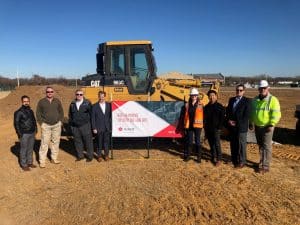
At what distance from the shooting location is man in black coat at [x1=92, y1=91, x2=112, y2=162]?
9.64 m

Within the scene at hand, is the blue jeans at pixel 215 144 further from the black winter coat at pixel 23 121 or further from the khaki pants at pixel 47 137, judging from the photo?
the black winter coat at pixel 23 121

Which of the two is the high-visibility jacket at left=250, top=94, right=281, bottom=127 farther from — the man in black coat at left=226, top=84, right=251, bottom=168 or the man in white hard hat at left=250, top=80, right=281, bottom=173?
the man in black coat at left=226, top=84, right=251, bottom=168

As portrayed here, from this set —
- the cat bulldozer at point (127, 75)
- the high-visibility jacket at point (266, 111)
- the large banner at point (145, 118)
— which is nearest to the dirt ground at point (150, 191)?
the large banner at point (145, 118)

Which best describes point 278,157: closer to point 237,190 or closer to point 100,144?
point 237,190

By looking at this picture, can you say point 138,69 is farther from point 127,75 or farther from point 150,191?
point 150,191

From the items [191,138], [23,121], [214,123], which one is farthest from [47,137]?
[214,123]

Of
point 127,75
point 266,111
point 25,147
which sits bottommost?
point 25,147

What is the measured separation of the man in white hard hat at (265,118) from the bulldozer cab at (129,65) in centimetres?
395

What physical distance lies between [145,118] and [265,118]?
3190 millimetres

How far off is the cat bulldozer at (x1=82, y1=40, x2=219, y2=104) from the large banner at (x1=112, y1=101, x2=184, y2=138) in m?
1.48

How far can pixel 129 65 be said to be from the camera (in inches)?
453

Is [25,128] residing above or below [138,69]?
below

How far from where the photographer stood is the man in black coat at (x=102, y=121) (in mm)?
9641

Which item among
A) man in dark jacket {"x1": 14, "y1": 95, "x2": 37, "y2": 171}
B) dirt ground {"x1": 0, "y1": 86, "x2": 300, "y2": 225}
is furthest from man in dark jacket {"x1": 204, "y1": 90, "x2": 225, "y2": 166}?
man in dark jacket {"x1": 14, "y1": 95, "x2": 37, "y2": 171}
